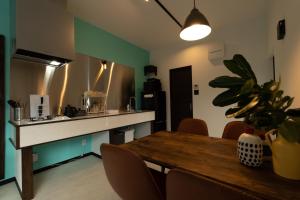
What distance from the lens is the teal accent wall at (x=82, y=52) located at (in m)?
2.22

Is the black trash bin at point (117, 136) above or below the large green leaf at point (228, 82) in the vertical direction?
below

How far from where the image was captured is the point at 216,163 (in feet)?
3.35

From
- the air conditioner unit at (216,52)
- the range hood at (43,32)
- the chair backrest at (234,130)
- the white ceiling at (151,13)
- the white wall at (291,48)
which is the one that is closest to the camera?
the white wall at (291,48)

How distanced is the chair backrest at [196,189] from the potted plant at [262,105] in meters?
0.43

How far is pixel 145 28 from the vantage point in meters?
3.52

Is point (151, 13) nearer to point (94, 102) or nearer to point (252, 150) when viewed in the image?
point (94, 102)

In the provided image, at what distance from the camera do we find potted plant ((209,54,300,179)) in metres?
0.77

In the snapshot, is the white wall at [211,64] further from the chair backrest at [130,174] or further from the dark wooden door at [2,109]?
the dark wooden door at [2,109]

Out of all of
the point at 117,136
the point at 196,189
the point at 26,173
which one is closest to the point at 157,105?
the point at 117,136

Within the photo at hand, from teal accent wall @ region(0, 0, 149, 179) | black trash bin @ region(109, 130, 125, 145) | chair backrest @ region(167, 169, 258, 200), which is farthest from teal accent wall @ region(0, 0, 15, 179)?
chair backrest @ region(167, 169, 258, 200)

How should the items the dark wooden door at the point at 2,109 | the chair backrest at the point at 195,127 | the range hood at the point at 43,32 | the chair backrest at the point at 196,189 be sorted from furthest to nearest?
the dark wooden door at the point at 2,109
the chair backrest at the point at 195,127
the range hood at the point at 43,32
the chair backrest at the point at 196,189

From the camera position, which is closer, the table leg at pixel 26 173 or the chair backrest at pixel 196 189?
the chair backrest at pixel 196 189

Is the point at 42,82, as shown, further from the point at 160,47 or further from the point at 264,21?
the point at 264,21

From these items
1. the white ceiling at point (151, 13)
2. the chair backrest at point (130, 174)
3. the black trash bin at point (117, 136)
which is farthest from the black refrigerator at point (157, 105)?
the chair backrest at point (130, 174)
